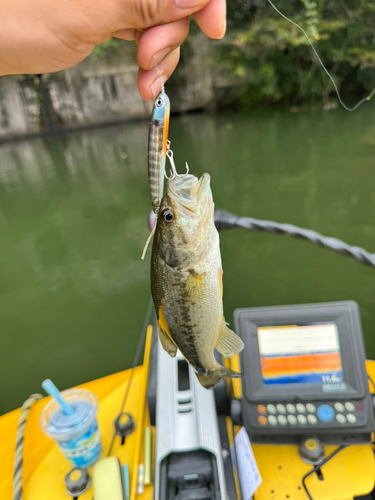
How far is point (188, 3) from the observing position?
0.87 m

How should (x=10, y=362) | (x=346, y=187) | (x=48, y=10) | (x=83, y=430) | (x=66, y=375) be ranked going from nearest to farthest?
(x=48, y=10)
(x=83, y=430)
(x=66, y=375)
(x=10, y=362)
(x=346, y=187)

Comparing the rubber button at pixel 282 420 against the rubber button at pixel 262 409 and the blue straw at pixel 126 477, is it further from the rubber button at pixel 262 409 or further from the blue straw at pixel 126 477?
the blue straw at pixel 126 477

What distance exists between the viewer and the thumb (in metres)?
0.88

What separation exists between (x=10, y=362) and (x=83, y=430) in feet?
7.38

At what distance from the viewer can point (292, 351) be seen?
1391 millimetres

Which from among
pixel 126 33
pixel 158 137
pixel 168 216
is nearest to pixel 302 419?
pixel 168 216

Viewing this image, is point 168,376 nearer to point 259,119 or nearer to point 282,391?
point 282,391

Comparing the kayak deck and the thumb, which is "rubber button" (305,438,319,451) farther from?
the thumb

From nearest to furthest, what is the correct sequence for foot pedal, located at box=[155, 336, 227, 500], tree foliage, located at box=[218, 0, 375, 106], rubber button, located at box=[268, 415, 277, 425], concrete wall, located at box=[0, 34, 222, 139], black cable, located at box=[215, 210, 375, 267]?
foot pedal, located at box=[155, 336, 227, 500]
rubber button, located at box=[268, 415, 277, 425]
black cable, located at box=[215, 210, 375, 267]
tree foliage, located at box=[218, 0, 375, 106]
concrete wall, located at box=[0, 34, 222, 139]

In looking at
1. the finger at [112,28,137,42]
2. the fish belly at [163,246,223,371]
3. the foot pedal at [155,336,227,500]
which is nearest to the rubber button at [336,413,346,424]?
the foot pedal at [155,336,227,500]

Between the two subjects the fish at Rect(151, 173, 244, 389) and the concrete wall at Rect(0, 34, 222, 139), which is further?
the concrete wall at Rect(0, 34, 222, 139)

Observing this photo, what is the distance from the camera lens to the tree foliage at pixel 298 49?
12.4m

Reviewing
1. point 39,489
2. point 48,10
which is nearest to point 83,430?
point 39,489

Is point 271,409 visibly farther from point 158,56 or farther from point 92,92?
point 92,92
